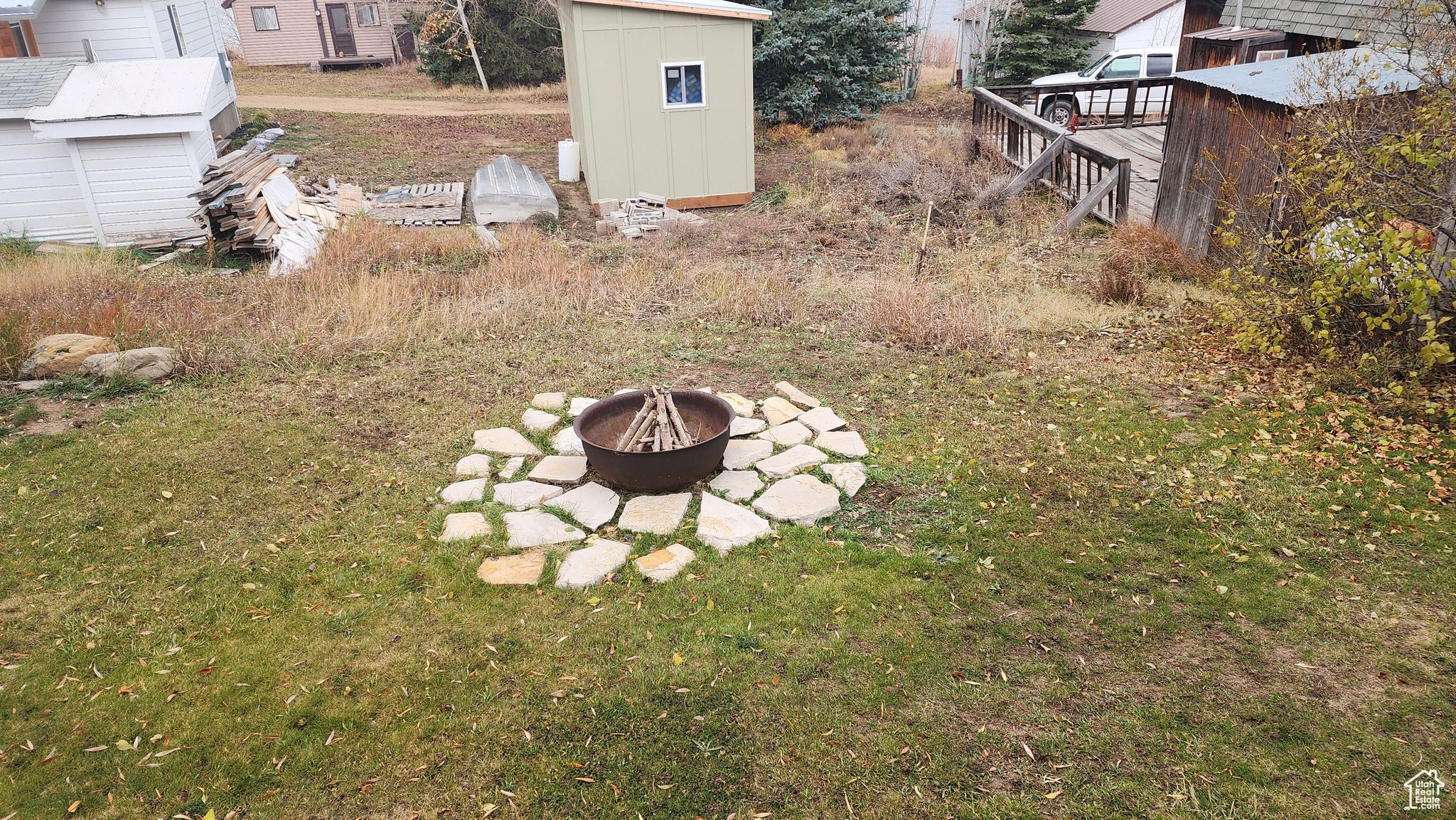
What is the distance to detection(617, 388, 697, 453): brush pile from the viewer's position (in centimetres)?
519

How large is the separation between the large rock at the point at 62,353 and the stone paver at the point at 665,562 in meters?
5.55

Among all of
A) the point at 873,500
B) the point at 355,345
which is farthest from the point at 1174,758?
the point at 355,345

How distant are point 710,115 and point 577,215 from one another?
273 cm

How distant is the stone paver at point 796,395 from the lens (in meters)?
6.34

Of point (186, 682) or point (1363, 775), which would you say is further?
point (186, 682)

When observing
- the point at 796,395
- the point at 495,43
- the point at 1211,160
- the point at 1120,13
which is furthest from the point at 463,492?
the point at 1120,13

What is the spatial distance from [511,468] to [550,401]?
106 centimetres

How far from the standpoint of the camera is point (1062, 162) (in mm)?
12023

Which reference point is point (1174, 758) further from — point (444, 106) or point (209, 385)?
point (444, 106)

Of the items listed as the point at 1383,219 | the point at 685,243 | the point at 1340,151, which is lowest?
the point at 685,243

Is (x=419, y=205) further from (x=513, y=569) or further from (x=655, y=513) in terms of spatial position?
(x=513, y=569)

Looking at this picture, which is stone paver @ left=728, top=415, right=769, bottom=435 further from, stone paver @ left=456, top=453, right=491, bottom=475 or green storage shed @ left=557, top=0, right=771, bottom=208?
green storage shed @ left=557, top=0, right=771, bottom=208

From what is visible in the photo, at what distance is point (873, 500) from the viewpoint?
5.12m

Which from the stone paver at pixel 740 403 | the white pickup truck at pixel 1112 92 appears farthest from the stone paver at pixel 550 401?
the white pickup truck at pixel 1112 92
